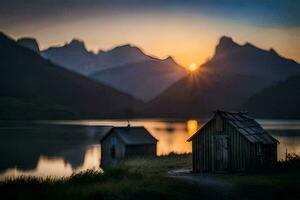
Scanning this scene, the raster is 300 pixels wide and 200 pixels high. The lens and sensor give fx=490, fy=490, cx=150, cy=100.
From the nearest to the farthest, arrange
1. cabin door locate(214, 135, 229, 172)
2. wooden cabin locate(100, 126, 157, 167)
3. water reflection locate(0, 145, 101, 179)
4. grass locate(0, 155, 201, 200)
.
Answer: grass locate(0, 155, 201, 200) < cabin door locate(214, 135, 229, 172) < water reflection locate(0, 145, 101, 179) < wooden cabin locate(100, 126, 157, 167)

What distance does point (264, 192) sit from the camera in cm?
2636

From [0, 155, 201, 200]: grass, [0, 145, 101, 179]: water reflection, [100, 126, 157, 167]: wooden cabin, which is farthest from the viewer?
[100, 126, 157, 167]: wooden cabin

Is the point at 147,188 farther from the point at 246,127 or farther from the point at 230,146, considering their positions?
the point at 246,127

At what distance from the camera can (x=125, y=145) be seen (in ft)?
188

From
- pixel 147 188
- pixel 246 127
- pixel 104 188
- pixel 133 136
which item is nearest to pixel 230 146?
pixel 246 127

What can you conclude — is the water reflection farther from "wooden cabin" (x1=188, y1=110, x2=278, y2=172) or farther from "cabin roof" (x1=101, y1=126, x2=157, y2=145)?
"wooden cabin" (x1=188, y1=110, x2=278, y2=172)

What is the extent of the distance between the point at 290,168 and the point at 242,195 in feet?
32.2

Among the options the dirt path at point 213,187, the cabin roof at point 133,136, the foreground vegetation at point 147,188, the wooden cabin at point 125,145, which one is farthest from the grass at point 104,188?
the cabin roof at point 133,136

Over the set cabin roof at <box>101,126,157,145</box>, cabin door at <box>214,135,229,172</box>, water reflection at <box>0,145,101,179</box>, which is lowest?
water reflection at <box>0,145,101,179</box>

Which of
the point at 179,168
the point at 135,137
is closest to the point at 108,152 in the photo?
the point at 135,137

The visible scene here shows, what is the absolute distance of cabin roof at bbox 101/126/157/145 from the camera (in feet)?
190

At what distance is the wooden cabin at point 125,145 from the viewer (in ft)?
189

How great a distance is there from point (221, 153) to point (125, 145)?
73.6 ft

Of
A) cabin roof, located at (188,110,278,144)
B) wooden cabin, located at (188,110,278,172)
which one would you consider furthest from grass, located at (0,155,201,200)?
cabin roof, located at (188,110,278,144)
